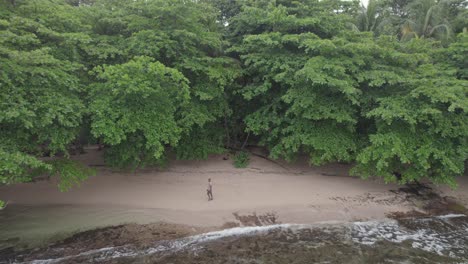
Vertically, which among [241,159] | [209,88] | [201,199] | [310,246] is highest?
[209,88]

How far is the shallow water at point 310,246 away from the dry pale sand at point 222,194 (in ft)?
2.26

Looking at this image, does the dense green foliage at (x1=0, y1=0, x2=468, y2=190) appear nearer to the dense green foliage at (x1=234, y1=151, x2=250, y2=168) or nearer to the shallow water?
the dense green foliage at (x1=234, y1=151, x2=250, y2=168)

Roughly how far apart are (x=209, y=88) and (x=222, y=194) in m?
4.15

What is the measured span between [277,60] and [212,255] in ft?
24.9

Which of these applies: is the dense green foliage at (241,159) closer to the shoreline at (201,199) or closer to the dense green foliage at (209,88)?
the shoreline at (201,199)

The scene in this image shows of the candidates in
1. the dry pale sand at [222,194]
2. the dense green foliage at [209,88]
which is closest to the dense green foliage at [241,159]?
the dry pale sand at [222,194]

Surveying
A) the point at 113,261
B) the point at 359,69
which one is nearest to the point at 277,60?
the point at 359,69

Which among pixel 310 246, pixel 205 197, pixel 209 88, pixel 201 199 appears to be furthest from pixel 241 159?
pixel 310 246

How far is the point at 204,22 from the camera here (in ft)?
43.9

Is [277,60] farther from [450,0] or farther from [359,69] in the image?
[450,0]

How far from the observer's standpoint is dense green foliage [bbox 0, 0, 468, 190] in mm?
8266

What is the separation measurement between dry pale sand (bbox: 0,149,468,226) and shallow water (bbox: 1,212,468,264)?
689 mm

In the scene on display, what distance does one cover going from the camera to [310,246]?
876 centimetres

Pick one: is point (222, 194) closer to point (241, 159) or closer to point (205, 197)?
point (205, 197)
